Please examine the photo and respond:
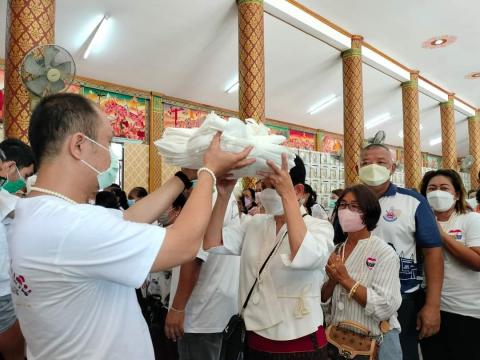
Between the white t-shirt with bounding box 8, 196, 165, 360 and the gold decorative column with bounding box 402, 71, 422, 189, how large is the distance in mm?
10912

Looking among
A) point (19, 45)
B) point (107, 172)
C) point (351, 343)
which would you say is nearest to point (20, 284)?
point (107, 172)

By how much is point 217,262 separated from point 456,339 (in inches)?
59.0

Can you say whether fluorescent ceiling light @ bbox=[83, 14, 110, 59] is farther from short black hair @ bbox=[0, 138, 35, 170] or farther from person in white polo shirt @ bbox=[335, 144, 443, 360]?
person in white polo shirt @ bbox=[335, 144, 443, 360]

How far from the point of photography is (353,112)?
8.64m

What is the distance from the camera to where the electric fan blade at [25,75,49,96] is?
3.99m

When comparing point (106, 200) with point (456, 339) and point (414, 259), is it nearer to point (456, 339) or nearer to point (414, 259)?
point (414, 259)

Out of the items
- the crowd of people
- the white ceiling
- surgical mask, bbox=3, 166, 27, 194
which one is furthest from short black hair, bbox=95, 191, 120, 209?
the white ceiling

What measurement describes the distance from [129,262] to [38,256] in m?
0.24

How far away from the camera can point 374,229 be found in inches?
94.9

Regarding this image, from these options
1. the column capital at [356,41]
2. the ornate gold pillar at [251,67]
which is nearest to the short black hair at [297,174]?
the ornate gold pillar at [251,67]

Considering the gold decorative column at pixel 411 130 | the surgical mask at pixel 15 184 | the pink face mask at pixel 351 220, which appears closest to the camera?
the pink face mask at pixel 351 220

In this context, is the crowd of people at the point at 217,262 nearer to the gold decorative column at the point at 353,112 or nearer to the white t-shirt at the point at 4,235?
the white t-shirt at the point at 4,235

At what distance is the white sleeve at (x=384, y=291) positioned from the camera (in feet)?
6.33

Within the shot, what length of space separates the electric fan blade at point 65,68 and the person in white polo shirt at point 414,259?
331 centimetres
